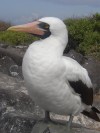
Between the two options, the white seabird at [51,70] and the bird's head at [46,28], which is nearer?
the white seabird at [51,70]

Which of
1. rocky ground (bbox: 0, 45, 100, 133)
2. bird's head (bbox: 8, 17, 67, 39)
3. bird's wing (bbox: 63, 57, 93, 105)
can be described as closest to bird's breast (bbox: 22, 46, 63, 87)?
bird's wing (bbox: 63, 57, 93, 105)

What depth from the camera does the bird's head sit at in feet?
26.8

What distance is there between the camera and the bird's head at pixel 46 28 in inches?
322

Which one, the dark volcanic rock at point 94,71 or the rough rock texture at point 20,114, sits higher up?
the rough rock texture at point 20,114

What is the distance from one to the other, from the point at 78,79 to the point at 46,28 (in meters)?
0.93

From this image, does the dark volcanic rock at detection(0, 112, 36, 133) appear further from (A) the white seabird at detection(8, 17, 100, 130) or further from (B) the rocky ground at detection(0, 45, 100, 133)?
(A) the white seabird at detection(8, 17, 100, 130)

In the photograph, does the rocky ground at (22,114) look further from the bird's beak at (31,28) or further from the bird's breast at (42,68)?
the bird's beak at (31,28)

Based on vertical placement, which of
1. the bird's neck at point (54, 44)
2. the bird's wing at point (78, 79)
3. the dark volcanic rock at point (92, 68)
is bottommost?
the dark volcanic rock at point (92, 68)

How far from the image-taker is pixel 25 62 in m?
8.10

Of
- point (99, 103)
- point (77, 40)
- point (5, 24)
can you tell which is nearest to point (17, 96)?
point (99, 103)

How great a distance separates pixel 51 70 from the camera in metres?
7.95

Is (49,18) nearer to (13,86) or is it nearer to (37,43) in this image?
(37,43)

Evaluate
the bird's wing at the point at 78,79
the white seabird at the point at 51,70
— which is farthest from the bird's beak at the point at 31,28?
the bird's wing at the point at 78,79

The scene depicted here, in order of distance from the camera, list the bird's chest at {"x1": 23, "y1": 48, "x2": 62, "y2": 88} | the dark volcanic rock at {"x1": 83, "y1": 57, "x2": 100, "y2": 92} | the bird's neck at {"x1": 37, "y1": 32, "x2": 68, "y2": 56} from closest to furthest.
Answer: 1. the bird's chest at {"x1": 23, "y1": 48, "x2": 62, "y2": 88}
2. the bird's neck at {"x1": 37, "y1": 32, "x2": 68, "y2": 56}
3. the dark volcanic rock at {"x1": 83, "y1": 57, "x2": 100, "y2": 92}
